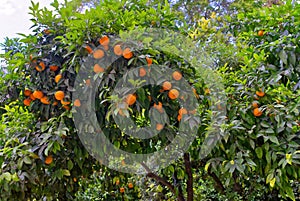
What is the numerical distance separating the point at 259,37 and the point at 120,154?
102cm

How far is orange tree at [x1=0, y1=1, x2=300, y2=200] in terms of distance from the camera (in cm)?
153

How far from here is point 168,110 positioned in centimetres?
165

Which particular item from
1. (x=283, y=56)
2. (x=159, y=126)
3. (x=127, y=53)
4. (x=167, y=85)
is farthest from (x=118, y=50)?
(x=283, y=56)

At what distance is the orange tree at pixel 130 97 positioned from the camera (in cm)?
153

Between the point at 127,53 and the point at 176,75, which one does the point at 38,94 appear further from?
the point at 176,75

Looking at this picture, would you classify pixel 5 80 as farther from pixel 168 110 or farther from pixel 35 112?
pixel 168 110

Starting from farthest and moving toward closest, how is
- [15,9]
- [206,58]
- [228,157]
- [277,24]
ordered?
[15,9], [206,58], [277,24], [228,157]

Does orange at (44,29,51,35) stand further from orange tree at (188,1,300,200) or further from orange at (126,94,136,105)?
orange tree at (188,1,300,200)

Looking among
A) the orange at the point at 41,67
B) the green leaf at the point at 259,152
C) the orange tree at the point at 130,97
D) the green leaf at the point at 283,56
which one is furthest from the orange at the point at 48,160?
the green leaf at the point at 283,56

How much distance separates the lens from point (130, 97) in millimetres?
1462

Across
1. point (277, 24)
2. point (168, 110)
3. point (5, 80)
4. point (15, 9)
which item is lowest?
point (168, 110)

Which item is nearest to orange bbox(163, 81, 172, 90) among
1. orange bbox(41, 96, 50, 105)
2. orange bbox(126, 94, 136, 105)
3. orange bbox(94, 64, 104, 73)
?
orange bbox(126, 94, 136, 105)

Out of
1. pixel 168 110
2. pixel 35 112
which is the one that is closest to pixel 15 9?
pixel 35 112

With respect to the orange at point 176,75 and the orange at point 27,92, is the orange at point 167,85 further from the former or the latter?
the orange at point 27,92
